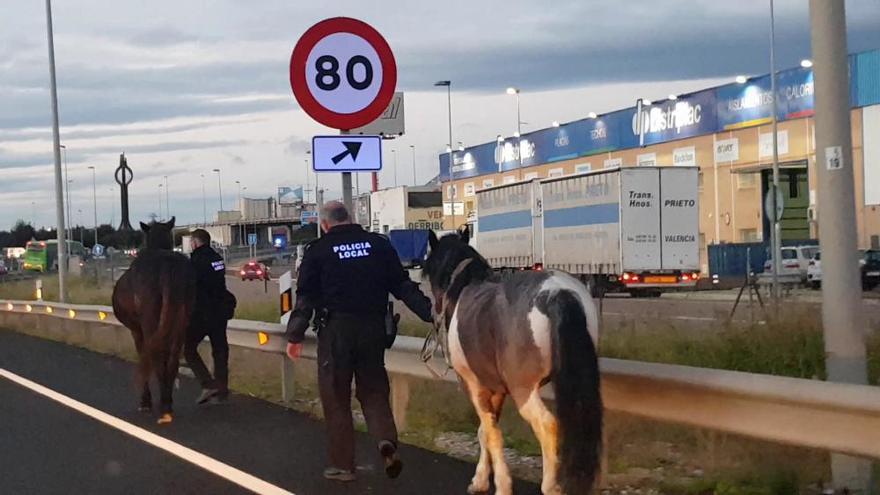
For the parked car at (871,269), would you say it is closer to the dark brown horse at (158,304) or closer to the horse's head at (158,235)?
the horse's head at (158,235)

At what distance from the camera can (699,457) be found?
8.12 metres

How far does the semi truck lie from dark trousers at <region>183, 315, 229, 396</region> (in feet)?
76.3

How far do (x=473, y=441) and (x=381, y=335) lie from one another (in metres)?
1.91

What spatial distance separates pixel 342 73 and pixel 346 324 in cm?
239

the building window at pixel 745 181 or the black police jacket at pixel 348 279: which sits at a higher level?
the building window at pixel 745 181

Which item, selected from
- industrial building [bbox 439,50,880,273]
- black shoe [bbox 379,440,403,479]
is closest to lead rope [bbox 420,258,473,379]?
black shoe [bbox 379,440,403,479]

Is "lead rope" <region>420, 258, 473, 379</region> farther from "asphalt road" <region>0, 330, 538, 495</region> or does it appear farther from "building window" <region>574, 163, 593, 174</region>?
"building window" <region>574, 163, 593, 174</region>

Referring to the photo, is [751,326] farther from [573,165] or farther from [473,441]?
[573,165]

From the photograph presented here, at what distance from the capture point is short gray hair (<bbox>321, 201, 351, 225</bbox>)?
8477 mm

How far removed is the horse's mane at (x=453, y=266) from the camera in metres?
7.59

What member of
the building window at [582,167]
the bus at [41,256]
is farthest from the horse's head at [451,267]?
the bus at [41,256]

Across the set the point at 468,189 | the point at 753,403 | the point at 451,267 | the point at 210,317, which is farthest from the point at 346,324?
the point at 468,189

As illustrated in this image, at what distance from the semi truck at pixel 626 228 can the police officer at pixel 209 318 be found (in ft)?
76.3

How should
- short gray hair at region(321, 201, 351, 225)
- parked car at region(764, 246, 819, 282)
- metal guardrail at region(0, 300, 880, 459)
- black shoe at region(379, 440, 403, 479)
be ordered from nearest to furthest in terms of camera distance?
metal guardrail at region(0, 300, 880, 459) < black shoe at region(379, 440, 403, 479) < short gray hair at region(321, 201, 351, 225) < parked car at region(764, 246, 819, 282)
